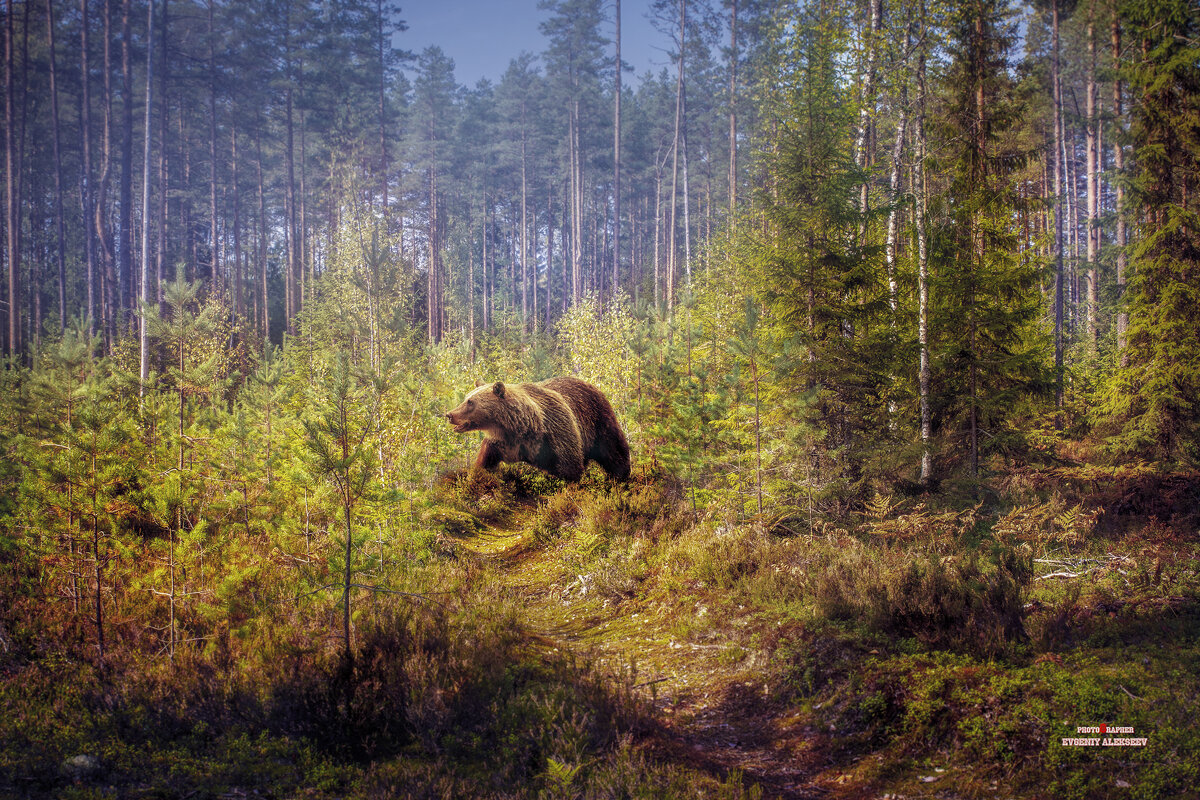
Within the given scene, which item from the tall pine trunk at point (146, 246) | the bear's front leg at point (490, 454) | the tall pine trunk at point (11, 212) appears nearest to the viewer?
the bear's front leg at point (490, 454)

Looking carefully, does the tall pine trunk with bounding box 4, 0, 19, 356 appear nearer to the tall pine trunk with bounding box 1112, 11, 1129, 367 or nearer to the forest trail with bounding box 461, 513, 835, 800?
the forest trail with bounding box 461, 513, 835, 800

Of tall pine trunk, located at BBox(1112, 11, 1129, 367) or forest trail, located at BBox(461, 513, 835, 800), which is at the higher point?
tall pine trunk, located at BBox(1112, 11, 1129, 367)

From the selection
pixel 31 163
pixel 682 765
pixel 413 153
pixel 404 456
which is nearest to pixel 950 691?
pixel 682 765

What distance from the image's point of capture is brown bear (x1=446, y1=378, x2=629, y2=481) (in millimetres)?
11023

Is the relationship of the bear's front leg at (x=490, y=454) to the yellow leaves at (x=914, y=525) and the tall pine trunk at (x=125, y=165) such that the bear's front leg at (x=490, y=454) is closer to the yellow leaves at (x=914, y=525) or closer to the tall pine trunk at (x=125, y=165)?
the yellow leaves at (x=914, y=525)

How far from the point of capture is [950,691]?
Result: 460 cm

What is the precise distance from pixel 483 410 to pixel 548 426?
1182mm

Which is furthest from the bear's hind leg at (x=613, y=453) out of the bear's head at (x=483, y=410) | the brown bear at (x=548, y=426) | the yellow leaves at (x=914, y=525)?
the yellow leaves at (x=914, y=525)

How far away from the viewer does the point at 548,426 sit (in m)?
11.2

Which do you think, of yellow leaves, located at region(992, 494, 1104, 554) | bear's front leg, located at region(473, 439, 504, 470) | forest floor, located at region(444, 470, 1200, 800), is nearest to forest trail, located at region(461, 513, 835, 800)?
forest floor, located at region(444, 470, 1200, 800)

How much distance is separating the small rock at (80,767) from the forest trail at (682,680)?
327cm

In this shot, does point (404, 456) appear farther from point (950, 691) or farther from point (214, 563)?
point (950, 691)

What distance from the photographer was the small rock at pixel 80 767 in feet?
11.3

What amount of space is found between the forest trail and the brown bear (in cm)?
235
